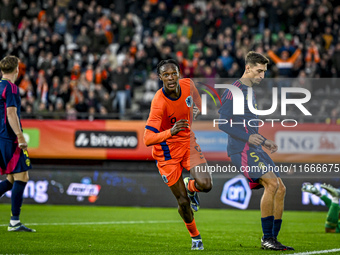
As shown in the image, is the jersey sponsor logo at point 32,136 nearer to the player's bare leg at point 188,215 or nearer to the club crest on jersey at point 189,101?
the club crest on jersey at point 189,101

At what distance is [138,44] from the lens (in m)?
20.9

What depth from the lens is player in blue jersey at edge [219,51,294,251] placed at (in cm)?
730

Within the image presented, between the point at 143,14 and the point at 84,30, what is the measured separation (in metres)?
2.65

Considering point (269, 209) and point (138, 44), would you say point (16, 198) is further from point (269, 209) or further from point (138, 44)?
point (138, 44)

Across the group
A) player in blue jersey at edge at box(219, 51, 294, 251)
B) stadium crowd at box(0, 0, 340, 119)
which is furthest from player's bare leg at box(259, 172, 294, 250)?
stadium crowd at box(0, 0, 340, 119)

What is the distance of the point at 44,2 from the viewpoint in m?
22.4

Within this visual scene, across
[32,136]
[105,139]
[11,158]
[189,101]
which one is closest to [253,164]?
[189,101]

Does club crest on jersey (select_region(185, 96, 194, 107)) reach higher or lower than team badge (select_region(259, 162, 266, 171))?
higher

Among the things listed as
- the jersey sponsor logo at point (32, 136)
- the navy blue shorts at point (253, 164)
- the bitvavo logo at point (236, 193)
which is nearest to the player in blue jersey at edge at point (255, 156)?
the navy blue shorts at point (253, 164)

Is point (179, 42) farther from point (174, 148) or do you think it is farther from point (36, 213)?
point (174, 148)

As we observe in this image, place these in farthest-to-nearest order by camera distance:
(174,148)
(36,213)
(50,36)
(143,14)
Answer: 1. (143,14)
2. (50,36)
3. (36,213)
4. (174,148)

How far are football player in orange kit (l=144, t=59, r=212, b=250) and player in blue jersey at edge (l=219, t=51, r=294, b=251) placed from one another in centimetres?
48

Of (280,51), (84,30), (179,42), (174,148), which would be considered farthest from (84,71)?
(174,148)

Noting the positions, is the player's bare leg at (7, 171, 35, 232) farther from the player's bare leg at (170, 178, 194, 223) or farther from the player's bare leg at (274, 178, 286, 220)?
the player's bare leg at (274, 178, 286, 220)
